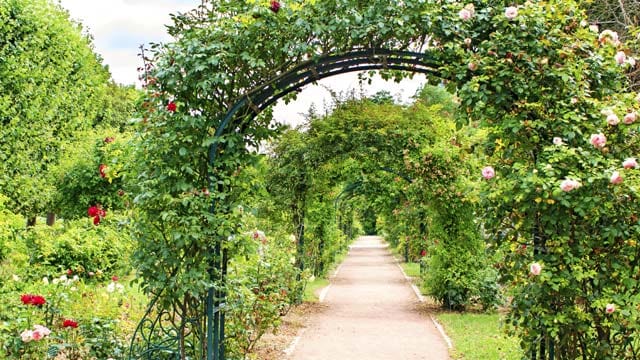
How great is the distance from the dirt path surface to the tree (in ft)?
20.7

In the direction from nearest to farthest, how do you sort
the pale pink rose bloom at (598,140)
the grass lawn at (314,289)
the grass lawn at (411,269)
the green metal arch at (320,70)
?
the pale pink rose bloom at (598,140), the green metal arch at (320,70), the grass lawn at (314,289), the grass lawn at (411,269)

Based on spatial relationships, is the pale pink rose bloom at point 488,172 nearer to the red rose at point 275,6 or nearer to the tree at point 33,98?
the red rose at point 275,6

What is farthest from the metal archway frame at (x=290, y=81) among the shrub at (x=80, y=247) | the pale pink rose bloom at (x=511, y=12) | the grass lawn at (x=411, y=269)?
the grass lawn at (x=411, y=269)

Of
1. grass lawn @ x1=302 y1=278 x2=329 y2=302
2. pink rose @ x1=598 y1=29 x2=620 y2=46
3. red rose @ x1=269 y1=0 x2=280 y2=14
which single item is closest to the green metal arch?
red rose @ x1=269 y1=0 x2=280 y2=14

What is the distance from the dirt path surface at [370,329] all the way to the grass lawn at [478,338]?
236 mm

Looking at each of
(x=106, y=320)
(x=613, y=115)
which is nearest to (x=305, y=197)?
(x=106, y=320)

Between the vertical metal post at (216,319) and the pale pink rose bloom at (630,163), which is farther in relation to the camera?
the vertical metal post at (216,319)

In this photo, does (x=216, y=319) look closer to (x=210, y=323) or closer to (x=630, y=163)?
(x=210, y=323)

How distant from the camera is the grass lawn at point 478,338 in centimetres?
804

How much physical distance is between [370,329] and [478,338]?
1836 mm

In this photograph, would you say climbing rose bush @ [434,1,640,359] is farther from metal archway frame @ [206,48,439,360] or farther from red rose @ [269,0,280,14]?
red rose @ [269,0,280,14]

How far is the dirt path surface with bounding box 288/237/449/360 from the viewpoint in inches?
334

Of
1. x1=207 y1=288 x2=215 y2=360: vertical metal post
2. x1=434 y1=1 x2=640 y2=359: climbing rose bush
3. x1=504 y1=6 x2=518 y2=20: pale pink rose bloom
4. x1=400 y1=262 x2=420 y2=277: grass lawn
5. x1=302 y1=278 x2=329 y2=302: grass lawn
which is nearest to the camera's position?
x1=434 y1=1 x2=640 y2=359: climbing rose bush

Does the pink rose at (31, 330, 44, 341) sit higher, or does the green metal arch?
the green metal arch
